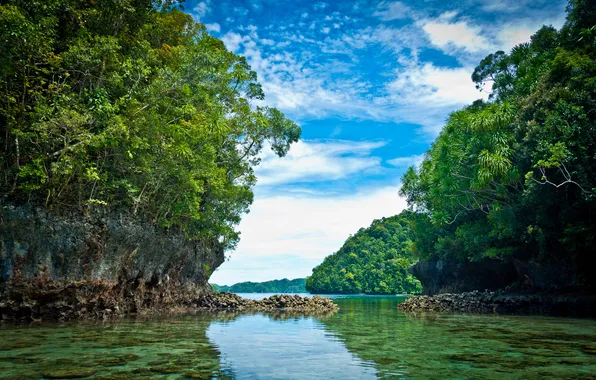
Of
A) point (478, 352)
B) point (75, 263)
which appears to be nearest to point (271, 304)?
point (75, 263)

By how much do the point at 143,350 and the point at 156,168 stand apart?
9.45m

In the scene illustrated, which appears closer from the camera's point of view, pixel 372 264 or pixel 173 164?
pixel 173 164

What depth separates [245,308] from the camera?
80.5 feet

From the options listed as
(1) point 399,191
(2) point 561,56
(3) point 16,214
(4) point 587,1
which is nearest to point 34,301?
(3) point 16,214

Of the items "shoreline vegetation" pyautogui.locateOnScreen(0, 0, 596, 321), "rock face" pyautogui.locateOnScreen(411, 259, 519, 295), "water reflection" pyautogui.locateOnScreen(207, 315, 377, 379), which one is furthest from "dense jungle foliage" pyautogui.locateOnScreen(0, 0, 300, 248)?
"rock face" pyautogui.locateOnScreen(411, 259, 519, 295)

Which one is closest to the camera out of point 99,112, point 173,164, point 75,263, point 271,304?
point 99,112

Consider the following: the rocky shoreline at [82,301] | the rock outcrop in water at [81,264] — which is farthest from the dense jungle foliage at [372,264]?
the rock outcrop in water at [81,264]

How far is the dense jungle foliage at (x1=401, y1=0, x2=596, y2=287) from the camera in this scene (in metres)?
16.2

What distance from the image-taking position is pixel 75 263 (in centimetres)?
1298

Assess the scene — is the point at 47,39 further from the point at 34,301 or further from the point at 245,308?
the point at 245,308

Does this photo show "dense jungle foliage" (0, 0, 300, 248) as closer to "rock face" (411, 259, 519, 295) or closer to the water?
the water

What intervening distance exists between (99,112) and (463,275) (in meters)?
33.2

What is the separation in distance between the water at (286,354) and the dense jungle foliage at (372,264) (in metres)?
73.0

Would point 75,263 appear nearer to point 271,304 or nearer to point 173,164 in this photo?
point 173,164
